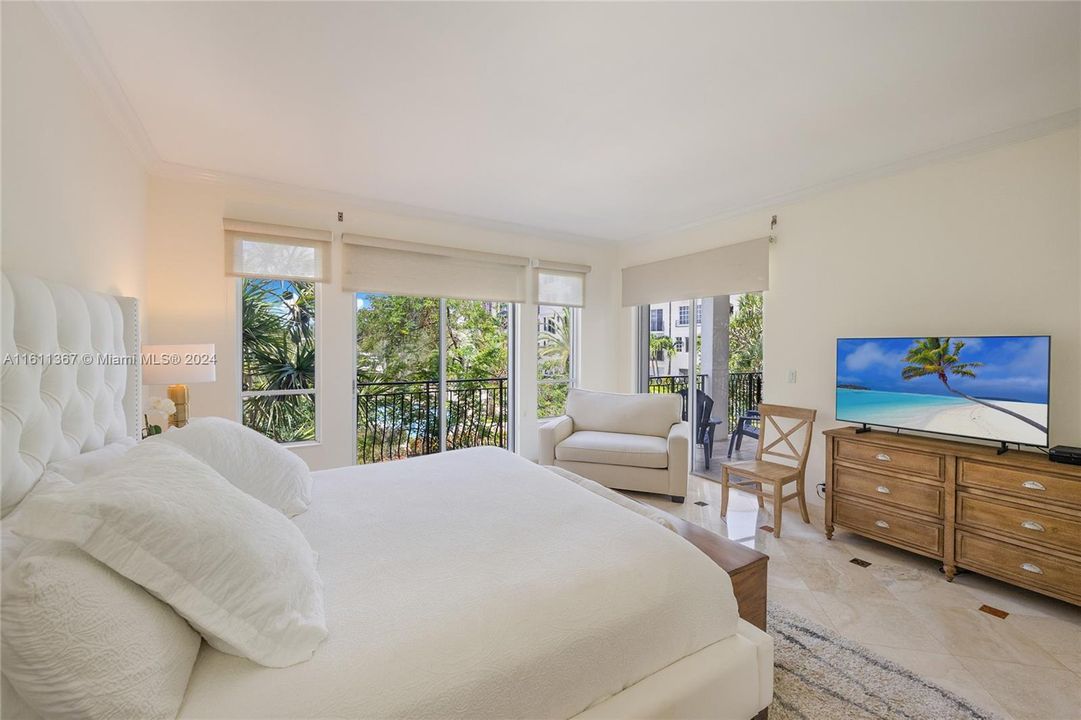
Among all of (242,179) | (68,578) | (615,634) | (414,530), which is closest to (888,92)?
(615,634)

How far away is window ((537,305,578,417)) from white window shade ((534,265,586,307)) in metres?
0.12

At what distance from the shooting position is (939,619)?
6.98 ft

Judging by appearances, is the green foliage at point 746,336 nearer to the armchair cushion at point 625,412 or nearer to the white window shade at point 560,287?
the armchair cushion at point 625,412

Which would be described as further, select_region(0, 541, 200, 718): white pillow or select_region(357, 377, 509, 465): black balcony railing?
select_region(357, 377, 509, 465): black balcony railing

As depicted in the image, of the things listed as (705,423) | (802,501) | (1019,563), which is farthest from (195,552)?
(705,423)

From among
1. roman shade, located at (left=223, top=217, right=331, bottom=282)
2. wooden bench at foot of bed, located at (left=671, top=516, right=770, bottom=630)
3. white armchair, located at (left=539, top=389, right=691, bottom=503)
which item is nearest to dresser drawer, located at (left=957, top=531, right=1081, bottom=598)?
wooden bench at foot of bed, located at (left=671, top=516, right=770, bottom=630)

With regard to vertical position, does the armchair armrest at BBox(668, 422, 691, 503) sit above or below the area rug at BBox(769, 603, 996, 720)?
above

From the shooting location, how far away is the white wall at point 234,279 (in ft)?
10.5

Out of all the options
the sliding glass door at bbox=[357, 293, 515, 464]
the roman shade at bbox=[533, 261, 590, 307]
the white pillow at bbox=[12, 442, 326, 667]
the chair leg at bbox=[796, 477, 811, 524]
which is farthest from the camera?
the roman shade at bbox=[533, 261, 590, 307]

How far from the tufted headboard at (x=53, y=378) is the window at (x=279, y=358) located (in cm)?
170

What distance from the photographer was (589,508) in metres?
1.78

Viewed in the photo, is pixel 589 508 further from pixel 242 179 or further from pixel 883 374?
pixel 242 179

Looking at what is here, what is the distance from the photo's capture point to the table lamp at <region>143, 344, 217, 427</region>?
2662 millimetres

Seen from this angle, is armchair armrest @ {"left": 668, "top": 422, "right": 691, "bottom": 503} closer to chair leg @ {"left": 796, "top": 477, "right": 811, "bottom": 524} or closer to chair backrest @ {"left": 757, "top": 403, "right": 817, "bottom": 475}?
chair backrest @ {"left": 757, "top": 403, "right": 817, "bottom": 475}
